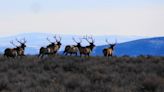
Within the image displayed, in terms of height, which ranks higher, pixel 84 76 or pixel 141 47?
pixel 84 76

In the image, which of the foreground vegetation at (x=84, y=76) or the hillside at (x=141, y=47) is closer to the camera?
the foreground vegetation at (x=84, y=76)

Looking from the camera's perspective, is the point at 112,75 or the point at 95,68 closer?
the point at 112,75

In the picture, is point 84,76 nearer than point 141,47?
Yes

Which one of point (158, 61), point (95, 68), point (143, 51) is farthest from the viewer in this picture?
point (143, 51)

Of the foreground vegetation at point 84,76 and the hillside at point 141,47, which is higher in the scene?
the foreground vegetation at point 84,76

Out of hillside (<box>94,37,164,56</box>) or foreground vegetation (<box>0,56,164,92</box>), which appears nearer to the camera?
foreground vegetation (<box>0,56,164,92</box>)

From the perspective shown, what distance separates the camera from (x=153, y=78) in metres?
20.8

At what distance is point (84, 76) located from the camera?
22.1 m

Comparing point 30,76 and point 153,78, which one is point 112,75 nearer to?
point 153,78

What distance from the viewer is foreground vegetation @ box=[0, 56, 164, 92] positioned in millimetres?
18953

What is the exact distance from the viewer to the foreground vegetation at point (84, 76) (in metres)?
19.0

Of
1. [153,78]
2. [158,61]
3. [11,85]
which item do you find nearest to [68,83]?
[11,85]

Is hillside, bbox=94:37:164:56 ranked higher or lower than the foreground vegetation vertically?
lower

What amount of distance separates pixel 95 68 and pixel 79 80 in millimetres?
4275
